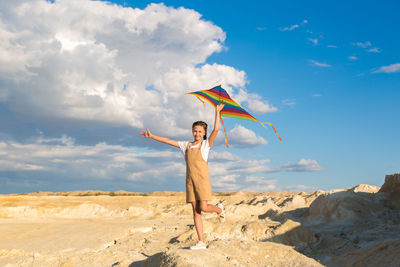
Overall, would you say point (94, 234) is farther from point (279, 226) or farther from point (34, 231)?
point (279, 226)

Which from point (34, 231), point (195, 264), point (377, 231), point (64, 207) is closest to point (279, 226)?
point (377, 231)

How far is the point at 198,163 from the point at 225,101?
118cm

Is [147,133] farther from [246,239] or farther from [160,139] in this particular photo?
[246,239]

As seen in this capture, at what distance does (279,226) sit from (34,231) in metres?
6.76

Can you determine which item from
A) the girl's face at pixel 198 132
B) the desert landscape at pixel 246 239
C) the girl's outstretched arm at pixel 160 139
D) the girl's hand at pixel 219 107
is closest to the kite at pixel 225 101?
the girl's hand at pixel 219 107

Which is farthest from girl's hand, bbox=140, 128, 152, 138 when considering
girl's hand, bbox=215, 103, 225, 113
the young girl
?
girl's hand, bbox=215, 103, 225, 113

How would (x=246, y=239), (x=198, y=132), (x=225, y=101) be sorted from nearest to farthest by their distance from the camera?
(x=198, y=132)
(x=225, y=101)
(x=246, y=239)

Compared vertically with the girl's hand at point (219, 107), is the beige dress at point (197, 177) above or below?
below

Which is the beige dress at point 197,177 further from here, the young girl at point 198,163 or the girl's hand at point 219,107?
the girl's hand at point 219,107

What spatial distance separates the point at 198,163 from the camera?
4.90 m

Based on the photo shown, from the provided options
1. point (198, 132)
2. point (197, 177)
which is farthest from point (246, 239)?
point (198, 132)

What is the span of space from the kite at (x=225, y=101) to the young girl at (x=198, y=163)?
35 centimetres

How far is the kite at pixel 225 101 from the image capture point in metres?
5.45

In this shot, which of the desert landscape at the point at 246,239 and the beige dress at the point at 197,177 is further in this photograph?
the desert landscape at the point at 246,239
